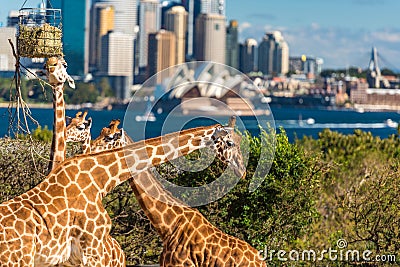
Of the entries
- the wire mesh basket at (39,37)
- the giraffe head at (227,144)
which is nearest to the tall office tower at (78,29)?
the wire mesh basket at (39,37)

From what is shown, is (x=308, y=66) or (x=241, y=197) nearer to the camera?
(x=241, y=197)

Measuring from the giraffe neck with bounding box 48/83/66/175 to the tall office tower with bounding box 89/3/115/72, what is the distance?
14799 centimetres

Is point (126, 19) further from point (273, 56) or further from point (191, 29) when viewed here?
point (273, 56)

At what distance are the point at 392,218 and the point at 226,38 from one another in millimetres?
170323

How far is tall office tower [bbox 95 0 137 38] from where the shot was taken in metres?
177

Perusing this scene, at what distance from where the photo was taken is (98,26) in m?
172

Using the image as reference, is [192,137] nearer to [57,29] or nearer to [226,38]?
[57,29]

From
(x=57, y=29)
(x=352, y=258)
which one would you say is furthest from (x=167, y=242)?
(x=352, y=258)

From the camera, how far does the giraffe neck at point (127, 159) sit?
797 centimetres

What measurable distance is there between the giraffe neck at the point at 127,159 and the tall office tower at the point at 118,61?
14076 centimetres

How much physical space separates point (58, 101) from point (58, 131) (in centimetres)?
27

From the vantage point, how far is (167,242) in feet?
27.5

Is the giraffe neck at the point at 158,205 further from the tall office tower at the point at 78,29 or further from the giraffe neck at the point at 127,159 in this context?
the tall office tower at the point at 78,29

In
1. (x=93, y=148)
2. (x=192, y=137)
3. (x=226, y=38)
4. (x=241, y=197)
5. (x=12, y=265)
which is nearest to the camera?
(x=12, y=265)
